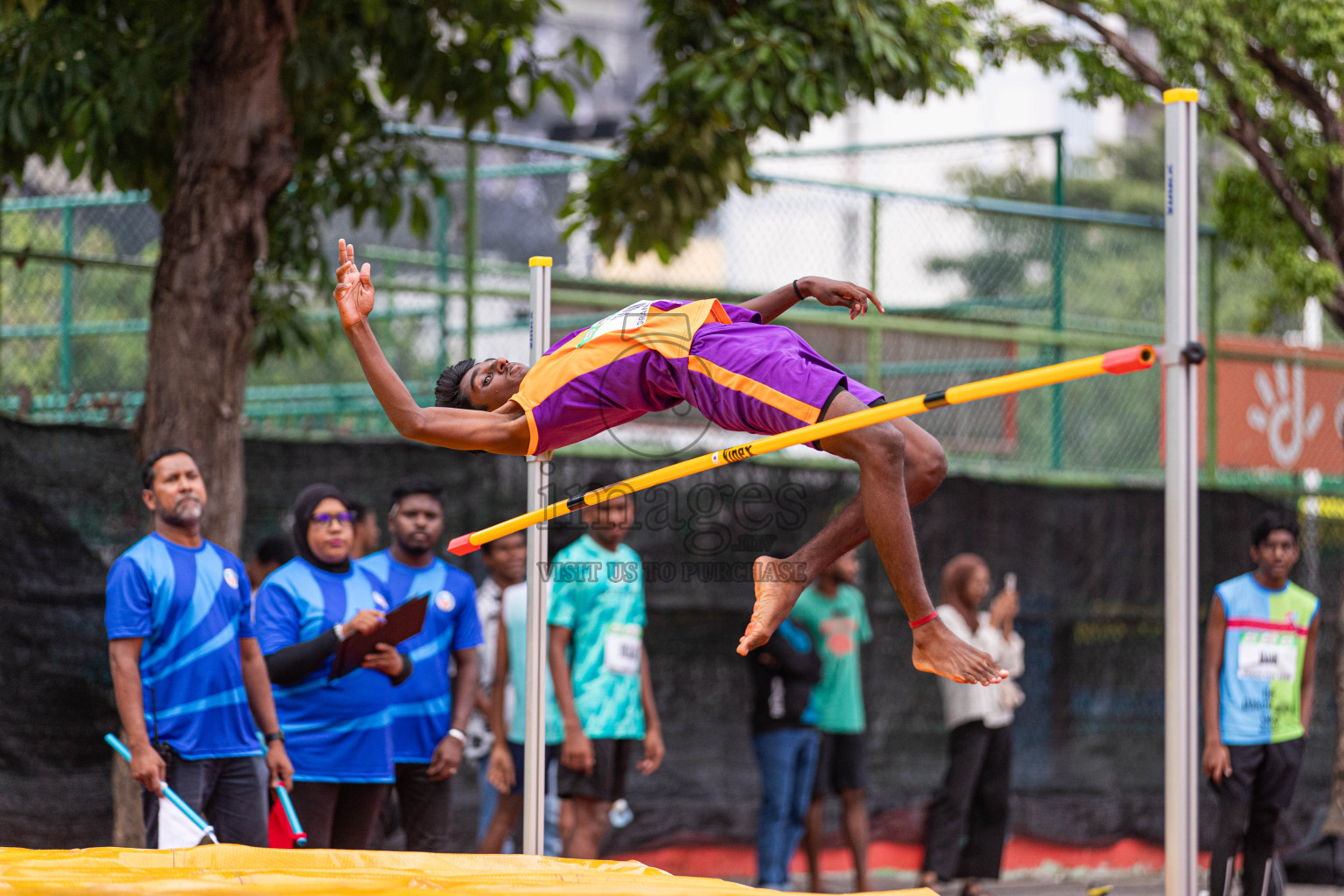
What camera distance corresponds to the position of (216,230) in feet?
19.7

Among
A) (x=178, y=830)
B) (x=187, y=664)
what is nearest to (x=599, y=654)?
(x=187, y=664)

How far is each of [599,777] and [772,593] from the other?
213cm

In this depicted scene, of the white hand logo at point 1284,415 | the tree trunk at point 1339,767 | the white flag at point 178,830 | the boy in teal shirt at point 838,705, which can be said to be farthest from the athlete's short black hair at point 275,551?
the white hand logo at point 1284,415

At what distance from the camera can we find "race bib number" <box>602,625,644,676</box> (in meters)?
6.33

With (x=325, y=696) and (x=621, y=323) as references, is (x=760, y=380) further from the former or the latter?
(x=325, y=696)

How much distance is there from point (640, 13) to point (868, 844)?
40709 millimetres

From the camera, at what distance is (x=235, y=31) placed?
596 cm

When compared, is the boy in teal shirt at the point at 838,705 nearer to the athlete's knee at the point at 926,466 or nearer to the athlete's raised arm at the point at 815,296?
the athlete's raised arm at the point at 815,296

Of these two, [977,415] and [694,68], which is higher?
[694,68]

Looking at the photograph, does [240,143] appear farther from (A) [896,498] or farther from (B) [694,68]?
(A) [896,498]

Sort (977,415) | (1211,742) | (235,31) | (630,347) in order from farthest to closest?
1. (977,415)
2. (1211,742)
3. (235,31)
4. (630,347)

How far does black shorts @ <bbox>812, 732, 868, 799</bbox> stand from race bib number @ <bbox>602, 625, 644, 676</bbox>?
1.40m

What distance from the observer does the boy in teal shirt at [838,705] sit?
722 cm

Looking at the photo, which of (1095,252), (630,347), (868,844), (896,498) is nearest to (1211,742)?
(868,844)
